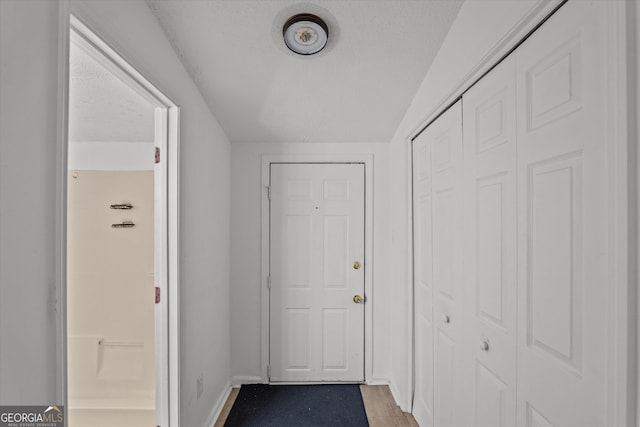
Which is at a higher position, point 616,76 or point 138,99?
point 138,99

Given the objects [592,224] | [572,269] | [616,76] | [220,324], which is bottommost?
[220,324]

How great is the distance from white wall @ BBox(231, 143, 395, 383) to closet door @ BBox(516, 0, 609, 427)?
75.1 inches

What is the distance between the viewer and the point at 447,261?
6.41 ft

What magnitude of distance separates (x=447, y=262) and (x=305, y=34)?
138cm

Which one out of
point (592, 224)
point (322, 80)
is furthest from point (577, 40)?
point (322, 80)

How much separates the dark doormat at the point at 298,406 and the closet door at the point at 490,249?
117cm

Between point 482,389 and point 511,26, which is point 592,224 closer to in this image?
point 511,26

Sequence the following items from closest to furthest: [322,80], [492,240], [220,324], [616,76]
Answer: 1. [616,76]
2. [492,240]
3. [322,80]
4. [220,324]

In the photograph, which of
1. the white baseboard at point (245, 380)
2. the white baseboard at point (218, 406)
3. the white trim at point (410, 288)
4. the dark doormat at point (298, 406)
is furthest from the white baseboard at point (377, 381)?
the white baseboard at point (218, 406)

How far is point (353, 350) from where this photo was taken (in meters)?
3.16

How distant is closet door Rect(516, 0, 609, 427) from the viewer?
92 centimetres

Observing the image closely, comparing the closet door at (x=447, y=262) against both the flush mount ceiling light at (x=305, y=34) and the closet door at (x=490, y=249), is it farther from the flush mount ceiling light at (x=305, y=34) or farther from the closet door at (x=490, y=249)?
the flush mount ceiling light at (x=305, y=34)

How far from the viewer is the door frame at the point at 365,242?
3.13 m

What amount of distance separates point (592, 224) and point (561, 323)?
32cm
